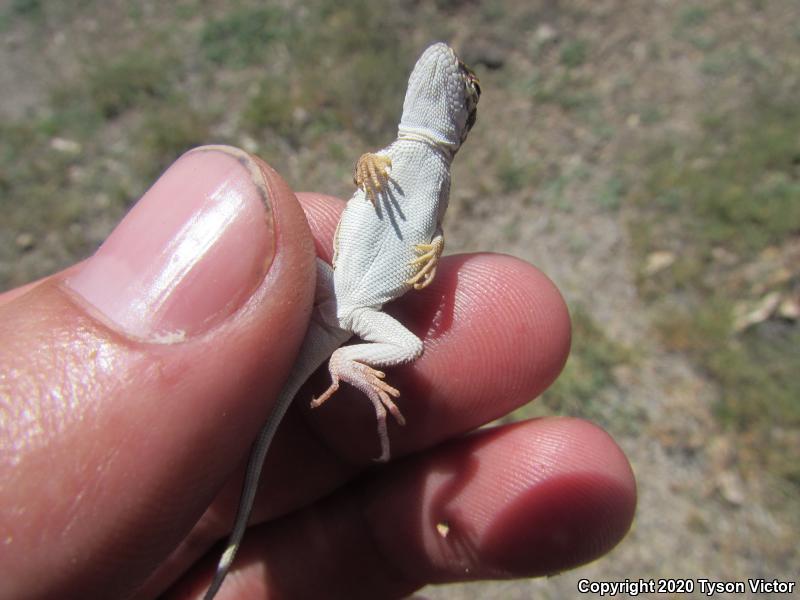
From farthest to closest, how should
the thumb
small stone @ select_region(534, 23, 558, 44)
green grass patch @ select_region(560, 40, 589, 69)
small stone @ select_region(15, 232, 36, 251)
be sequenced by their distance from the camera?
small stone @ select_region(534, 23, 558, 44) < green grass patch @ select_region(560, 40, 589, 69) < small stone @ select_region(15, 232, 36, 251) < the thumb

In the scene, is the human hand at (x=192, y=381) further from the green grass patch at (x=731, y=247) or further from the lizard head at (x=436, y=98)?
the green grass patch at (x=731, y=247)

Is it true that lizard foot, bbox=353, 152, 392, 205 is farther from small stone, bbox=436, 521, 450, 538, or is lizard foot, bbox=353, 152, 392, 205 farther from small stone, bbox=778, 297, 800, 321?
small stone, bbox=778, 297, 800, 321

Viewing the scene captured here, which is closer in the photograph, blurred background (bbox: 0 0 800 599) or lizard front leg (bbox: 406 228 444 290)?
lizard front leg (bbox: 406 228 444 290)

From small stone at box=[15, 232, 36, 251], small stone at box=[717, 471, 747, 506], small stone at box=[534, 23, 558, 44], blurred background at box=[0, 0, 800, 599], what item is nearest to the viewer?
small stone at box=[717, 471, 747, 506]

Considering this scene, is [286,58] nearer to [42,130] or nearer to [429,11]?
[429,11]

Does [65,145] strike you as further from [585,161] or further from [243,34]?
[585,161]

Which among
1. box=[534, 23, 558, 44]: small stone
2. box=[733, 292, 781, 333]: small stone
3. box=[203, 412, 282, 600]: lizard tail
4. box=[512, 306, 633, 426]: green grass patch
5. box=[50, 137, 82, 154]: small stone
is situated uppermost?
box=[50, 137, 82, 154]: small stone

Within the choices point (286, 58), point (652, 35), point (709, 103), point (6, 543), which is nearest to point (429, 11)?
point (286, 58)

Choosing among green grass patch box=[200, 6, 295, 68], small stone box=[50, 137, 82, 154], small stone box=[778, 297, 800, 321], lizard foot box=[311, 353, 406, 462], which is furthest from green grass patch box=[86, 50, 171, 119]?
small stone box=[778, 297, 800, 321]
